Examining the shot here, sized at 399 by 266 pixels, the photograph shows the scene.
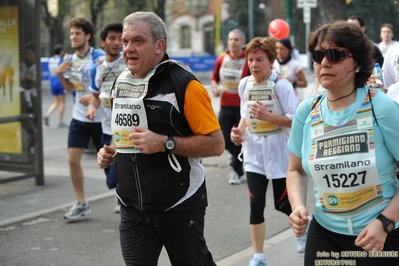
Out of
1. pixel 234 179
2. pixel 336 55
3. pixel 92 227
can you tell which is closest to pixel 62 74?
pixel 92 227

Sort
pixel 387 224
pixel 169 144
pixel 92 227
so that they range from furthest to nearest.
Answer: pixel 92 227 < pixel 169 144 < pixel 387 224

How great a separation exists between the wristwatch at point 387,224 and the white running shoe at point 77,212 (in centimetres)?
494

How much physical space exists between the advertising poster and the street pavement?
68 cm

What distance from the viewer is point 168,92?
149 inches

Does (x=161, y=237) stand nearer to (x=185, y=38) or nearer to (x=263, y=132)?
(x=263, y=132)

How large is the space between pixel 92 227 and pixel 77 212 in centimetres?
35

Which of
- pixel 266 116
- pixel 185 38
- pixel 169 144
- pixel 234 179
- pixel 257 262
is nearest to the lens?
pixel 169 144

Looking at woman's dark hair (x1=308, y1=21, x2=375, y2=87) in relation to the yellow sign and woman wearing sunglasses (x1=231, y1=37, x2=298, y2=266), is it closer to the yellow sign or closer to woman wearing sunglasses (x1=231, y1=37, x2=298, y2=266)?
the yellow sign

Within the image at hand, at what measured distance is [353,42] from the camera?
3273 mm

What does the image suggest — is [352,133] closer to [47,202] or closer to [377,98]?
[377,98]

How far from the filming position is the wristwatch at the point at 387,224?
10.2 ft

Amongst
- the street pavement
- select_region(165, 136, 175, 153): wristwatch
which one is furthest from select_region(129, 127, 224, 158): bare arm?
the street pavement

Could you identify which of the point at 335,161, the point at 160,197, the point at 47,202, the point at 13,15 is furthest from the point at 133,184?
the point at 13,15

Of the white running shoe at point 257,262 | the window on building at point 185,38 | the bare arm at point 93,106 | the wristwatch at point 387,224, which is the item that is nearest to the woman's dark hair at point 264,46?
the white running shoe at point 257,262
